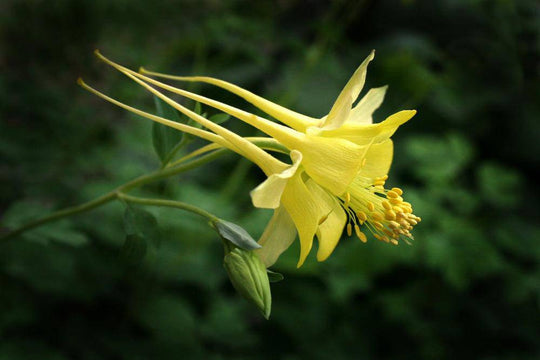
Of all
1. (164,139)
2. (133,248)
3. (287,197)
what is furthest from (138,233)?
(287,197)

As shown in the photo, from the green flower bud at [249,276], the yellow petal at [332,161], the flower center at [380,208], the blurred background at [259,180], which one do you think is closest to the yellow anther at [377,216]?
the flower center at [380,208]

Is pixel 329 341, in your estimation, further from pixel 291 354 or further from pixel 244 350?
pixel 244 350

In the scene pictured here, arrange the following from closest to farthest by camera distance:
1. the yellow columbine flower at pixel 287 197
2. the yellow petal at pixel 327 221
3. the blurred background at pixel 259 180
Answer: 1. the yellow columbine flower at pixel 287 197
2. the yellow petal at pixel 327 221
3. the blurred background at pixel 259 180

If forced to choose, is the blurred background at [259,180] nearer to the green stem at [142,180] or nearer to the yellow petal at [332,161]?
the green stem at [142,180]

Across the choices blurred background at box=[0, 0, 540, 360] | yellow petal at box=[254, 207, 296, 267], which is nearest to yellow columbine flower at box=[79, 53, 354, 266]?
yellow petal at box=[254, 207, 296, 267]

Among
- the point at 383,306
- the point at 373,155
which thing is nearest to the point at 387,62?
the point at 383,306

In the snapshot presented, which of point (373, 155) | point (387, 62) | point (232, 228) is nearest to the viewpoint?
point (232, 228)
